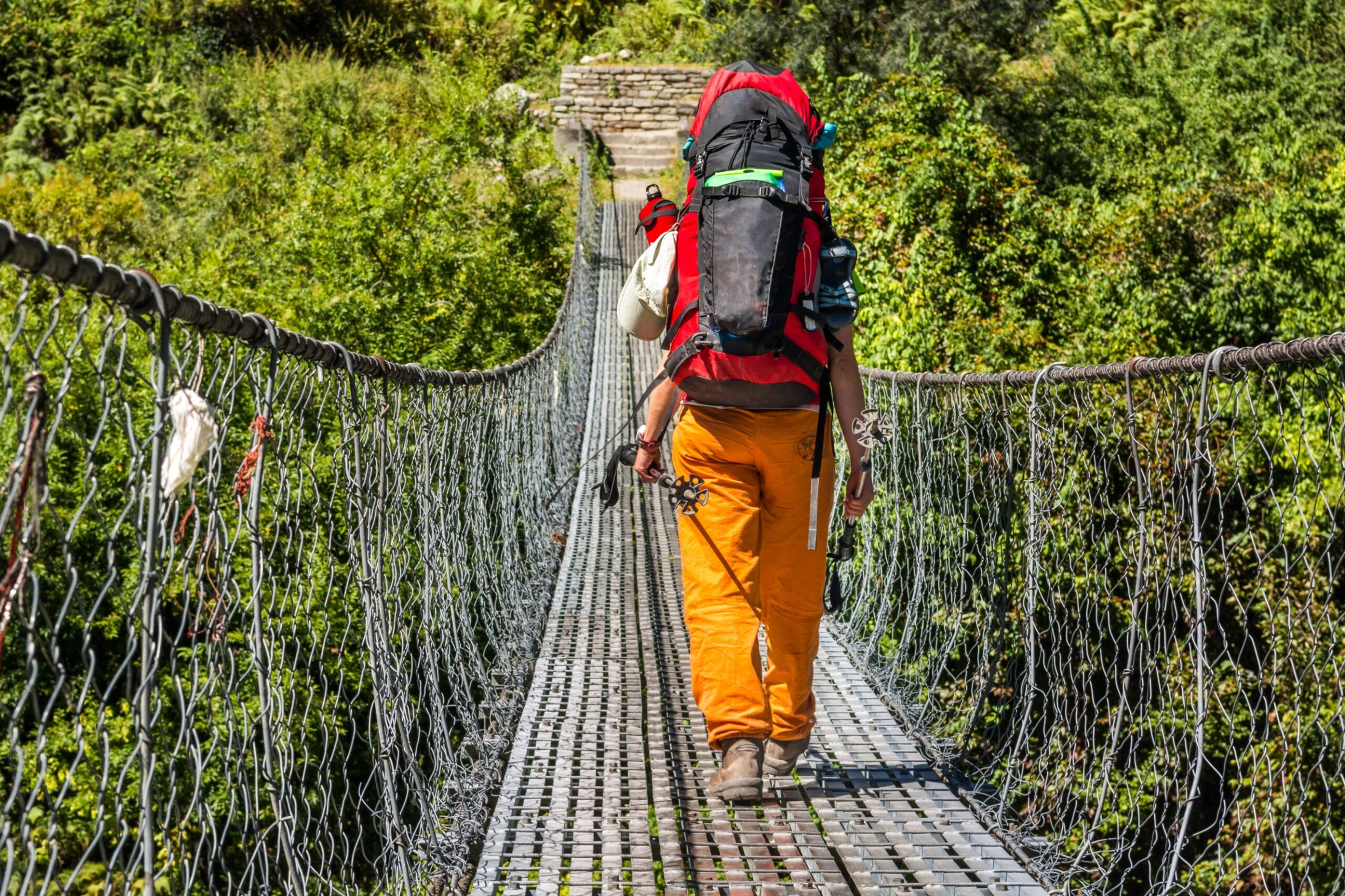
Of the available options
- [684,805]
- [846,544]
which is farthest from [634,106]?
[684,805]

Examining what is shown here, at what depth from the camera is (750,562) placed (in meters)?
2.33

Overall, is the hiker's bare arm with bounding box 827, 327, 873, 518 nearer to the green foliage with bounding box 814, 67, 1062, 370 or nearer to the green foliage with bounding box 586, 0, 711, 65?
the green foliage with bounding box 814, 67, 1062, 370

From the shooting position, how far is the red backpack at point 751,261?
219cm

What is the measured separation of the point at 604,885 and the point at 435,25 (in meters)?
18.4

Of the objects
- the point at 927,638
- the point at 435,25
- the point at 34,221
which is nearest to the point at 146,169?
the point at 34,221

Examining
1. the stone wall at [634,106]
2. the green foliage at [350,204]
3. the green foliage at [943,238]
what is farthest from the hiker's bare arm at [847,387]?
the stone wall at [634,106]

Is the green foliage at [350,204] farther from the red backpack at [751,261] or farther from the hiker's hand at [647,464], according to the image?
the red backpack at [751,261]

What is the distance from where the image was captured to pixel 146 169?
47.3ft

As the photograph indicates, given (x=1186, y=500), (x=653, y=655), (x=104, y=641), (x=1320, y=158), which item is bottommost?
(x=104, y=641)

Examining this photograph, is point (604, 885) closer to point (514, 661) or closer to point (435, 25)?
point (514, 661)

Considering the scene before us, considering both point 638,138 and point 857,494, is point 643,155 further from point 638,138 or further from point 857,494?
point 857,494

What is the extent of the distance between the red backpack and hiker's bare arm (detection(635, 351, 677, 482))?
0.09 meters

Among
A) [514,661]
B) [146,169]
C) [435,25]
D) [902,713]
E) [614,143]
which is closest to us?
[902,713]

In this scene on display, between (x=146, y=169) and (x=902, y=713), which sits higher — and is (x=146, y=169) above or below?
above
